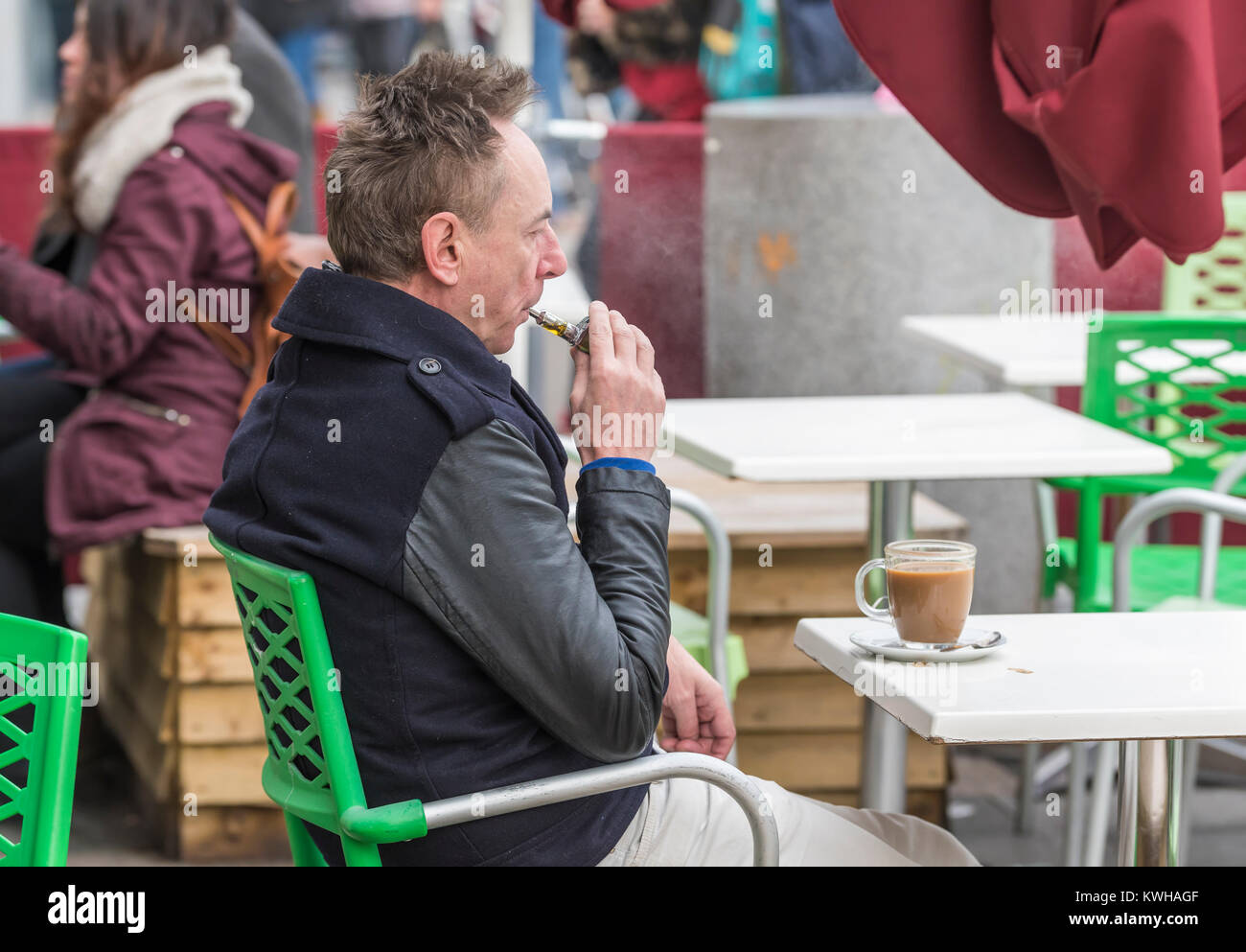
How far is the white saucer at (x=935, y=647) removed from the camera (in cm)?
158

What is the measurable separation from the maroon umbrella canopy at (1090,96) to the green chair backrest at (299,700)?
2.94 feet

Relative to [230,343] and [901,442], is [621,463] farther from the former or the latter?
[230,343]

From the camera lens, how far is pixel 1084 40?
6.16ft

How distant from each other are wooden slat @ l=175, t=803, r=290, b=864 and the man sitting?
164 centimetres

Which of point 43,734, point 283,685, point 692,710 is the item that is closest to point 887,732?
point 692,710

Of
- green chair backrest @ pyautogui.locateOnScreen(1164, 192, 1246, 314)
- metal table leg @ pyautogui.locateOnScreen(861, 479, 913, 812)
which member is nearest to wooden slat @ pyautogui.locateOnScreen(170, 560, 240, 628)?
metal table leg @ pyautogui.locateOnScreen(861, 479, 913, 812)

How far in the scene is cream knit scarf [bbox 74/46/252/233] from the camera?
3.20 meters

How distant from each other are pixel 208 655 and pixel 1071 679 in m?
1.97

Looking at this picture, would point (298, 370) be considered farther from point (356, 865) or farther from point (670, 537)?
point (670, 537)

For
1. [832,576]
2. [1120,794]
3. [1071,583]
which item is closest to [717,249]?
[832,576]

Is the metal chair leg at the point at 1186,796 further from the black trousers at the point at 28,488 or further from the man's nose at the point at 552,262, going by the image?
the black trousers at the point at 28,488

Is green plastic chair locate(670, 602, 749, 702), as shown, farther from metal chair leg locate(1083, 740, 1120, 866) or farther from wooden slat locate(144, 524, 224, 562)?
wooden slat locate(144, 524, 224, 562)

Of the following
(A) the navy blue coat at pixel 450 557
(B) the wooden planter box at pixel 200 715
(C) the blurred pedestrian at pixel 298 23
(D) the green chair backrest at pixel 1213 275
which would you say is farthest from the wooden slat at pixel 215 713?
(C) the blurred pedestrian at pixel 298 23

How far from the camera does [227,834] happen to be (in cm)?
320
